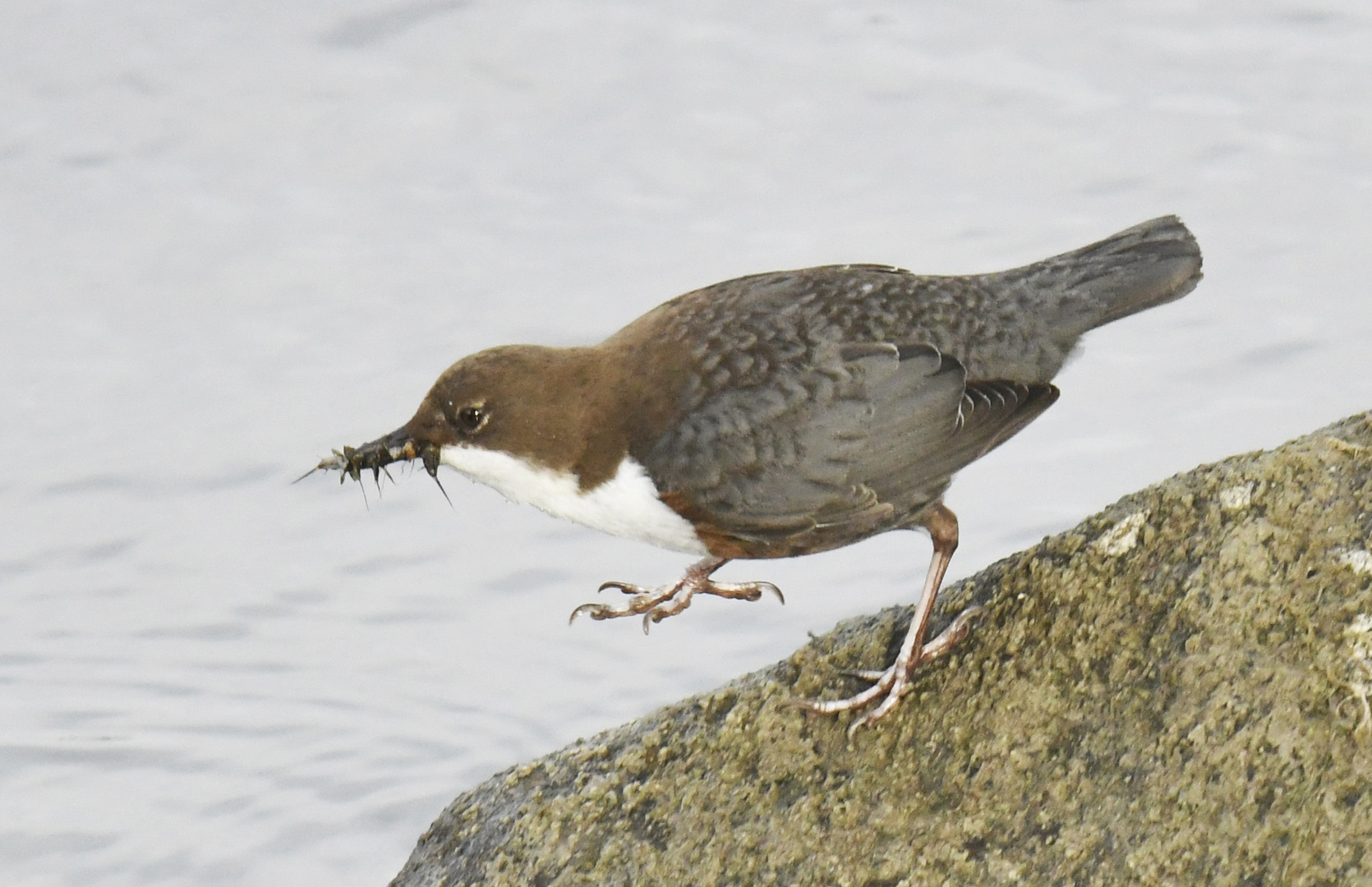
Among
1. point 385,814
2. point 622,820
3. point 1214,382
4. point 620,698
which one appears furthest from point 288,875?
point 1214,382

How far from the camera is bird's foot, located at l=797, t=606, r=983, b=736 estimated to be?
9.95ft

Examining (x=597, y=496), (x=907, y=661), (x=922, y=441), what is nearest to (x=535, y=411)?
(x=597, y=496)

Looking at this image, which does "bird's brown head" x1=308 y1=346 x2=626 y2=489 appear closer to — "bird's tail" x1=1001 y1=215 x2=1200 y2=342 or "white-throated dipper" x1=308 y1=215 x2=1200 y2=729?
"white-throated dipper" x1=308 y1=215 x2=1200 y2=729

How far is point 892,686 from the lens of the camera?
10.0 feet

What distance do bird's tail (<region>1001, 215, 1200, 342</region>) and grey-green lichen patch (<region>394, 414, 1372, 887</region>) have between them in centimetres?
59

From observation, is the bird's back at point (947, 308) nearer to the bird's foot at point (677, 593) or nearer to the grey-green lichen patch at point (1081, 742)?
the grey-green lichen patch at point (1081, 742)

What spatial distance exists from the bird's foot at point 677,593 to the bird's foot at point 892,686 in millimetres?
820

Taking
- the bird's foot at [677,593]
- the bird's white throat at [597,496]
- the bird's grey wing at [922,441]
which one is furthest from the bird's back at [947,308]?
the bird's foot at [677,593]

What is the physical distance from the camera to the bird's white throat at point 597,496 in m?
3.31

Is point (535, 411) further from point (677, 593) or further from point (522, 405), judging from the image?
point (677, 593)

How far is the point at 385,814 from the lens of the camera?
454 centimetres

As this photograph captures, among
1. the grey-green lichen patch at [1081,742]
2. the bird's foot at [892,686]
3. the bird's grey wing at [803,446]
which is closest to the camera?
the grey-green lichen patch at [1081,742]

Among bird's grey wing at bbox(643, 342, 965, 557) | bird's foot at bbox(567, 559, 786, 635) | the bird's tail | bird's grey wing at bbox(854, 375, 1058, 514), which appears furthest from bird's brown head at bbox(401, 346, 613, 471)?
the bird's tail

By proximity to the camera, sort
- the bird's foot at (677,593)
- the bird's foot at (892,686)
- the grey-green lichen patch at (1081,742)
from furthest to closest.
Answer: the bird's foot at (677,593) < the bird's foot at (892,686) < the grey-green lichen patch at (1081,742)
